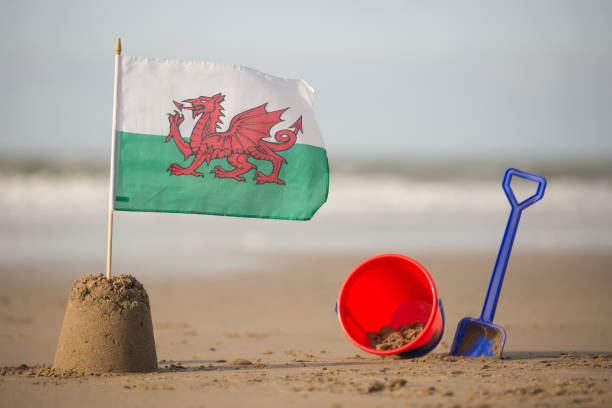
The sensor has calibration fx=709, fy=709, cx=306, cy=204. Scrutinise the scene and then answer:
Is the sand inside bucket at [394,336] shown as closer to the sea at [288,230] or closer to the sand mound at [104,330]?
the sand mound at [104,330]

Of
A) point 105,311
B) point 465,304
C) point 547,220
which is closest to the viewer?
point 105,311

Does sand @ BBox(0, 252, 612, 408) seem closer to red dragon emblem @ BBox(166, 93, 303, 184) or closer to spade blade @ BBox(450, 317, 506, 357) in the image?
spade blade @ BBox(450, 317, 506, 357)

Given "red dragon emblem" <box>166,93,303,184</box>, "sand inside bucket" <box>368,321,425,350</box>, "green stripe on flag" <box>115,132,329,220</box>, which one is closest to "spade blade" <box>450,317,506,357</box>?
"sand inside bucket" <box>368,321,425,350</box>

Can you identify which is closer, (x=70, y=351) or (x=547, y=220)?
(x=70, y=351)

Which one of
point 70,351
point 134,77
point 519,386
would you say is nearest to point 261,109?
point 134,77

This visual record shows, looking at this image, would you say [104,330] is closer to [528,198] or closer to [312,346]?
[312,346]

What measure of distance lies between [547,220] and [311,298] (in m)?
9.59

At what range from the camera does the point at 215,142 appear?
5605 millimetres

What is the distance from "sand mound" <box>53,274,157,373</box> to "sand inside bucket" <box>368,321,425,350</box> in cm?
198

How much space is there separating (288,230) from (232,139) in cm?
1032

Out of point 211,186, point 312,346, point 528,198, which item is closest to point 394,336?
point 312,346

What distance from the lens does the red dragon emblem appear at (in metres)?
5.52

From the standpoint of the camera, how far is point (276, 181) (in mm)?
5754

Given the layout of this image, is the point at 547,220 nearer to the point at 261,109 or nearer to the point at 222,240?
the point at 222,240
